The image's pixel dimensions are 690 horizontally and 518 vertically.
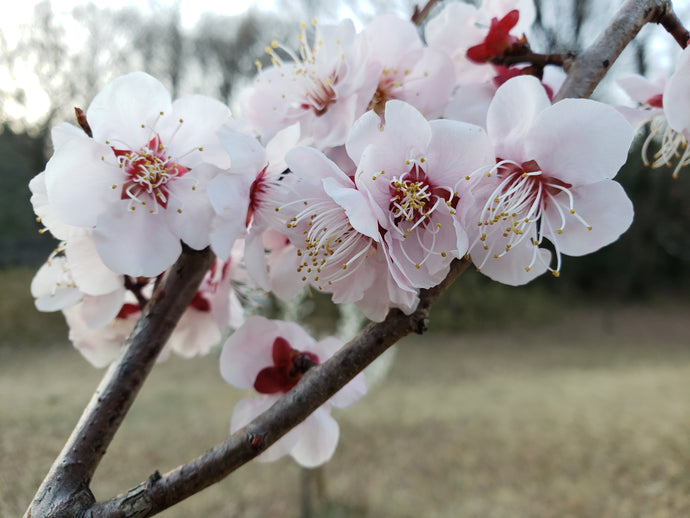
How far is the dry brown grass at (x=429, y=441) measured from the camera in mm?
704

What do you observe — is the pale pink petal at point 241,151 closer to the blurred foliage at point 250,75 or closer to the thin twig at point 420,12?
the thin twig at point 420,12

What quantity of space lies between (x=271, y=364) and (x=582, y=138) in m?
0.19

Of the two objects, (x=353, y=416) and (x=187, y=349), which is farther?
(x=353, y=416)

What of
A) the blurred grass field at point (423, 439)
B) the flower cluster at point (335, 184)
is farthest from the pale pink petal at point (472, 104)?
the blurred grass field at point (423, 439)

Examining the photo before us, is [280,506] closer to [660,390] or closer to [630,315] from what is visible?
[660,390]

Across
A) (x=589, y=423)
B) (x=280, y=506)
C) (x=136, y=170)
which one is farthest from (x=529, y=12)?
(x=589, y=423)

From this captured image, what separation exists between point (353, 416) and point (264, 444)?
158cm

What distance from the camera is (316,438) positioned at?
1.01ft

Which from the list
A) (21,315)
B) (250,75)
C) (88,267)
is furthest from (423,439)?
(250,75)

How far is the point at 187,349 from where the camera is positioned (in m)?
0.35

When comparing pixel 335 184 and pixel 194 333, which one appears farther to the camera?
pixel 194 333

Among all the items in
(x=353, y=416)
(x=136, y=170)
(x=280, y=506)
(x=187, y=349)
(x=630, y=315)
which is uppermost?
(x=136, y=170)

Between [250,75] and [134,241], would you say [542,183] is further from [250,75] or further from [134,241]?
[250,75]

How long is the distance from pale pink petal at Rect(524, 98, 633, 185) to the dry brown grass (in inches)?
15.4
